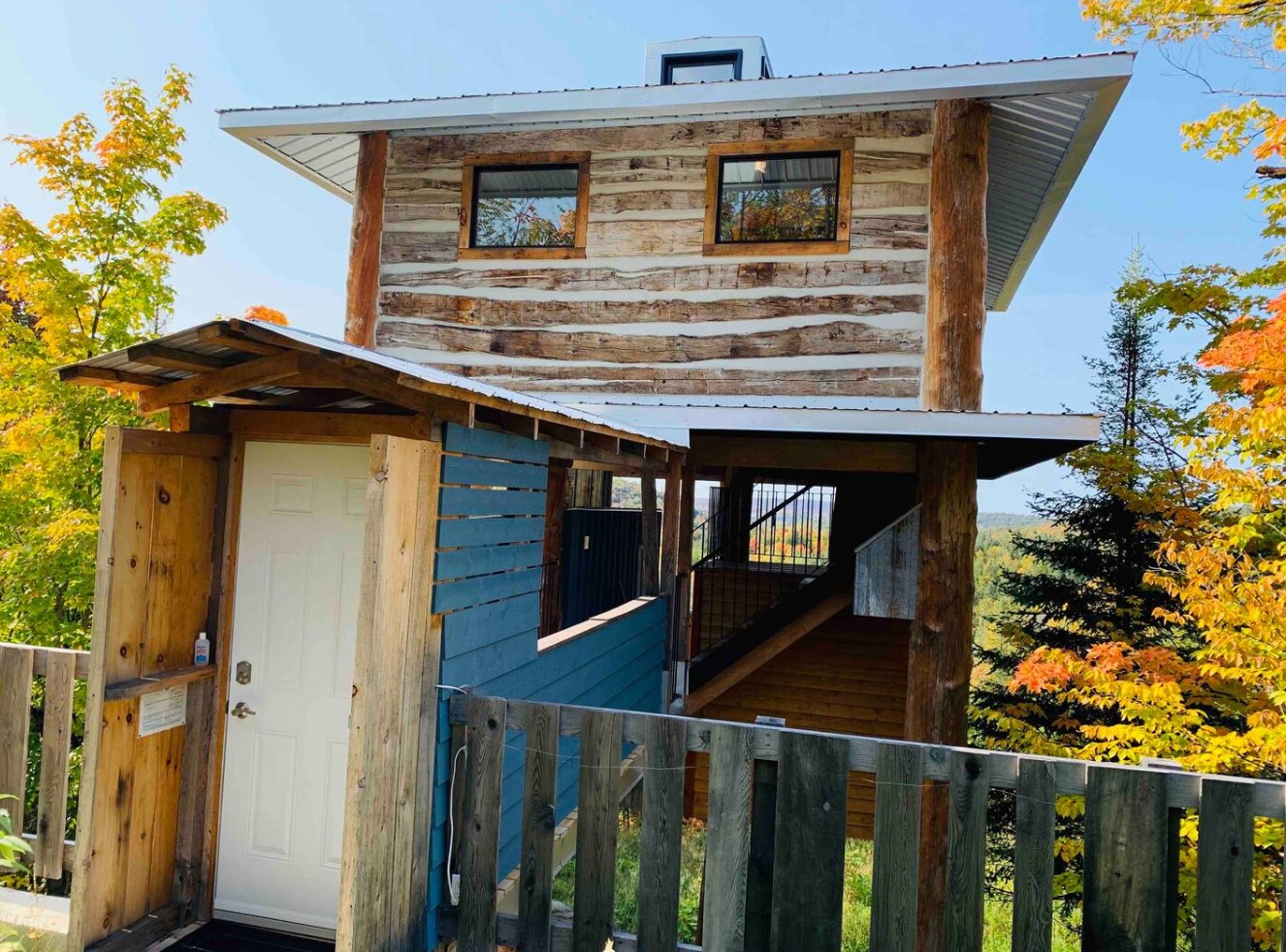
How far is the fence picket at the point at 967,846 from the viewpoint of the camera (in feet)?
9.63

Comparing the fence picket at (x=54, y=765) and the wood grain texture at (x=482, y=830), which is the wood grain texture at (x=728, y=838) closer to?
the wood grain texture at (x=482, y=830)

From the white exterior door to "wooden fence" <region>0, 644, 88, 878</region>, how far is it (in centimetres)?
81

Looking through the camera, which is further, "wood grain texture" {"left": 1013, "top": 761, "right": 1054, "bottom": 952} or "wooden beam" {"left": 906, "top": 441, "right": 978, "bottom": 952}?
"wooden beam" {"left": 906, "top": 441, "right": 978, "bottom": 952}

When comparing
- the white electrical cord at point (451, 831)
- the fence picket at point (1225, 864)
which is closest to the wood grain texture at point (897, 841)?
the fence picket at point (1225, 864)

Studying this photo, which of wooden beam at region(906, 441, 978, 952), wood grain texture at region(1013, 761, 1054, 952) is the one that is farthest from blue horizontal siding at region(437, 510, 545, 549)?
wooden beam at region(906, 441, 978, 952)

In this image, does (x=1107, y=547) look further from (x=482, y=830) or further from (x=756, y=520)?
(x=482, y=830)

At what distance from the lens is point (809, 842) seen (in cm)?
308

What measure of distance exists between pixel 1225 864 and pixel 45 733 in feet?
16.3

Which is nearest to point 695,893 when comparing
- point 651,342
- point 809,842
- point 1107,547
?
point 651,342

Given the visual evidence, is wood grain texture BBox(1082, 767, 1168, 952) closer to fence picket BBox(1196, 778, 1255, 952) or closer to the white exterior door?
fence picket BBox(1196, 778, 1255, 952)

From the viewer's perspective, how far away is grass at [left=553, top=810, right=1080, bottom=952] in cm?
943

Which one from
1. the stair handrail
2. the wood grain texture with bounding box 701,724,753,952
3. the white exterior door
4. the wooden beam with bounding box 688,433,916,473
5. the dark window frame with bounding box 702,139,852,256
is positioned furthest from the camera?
the stair handrail

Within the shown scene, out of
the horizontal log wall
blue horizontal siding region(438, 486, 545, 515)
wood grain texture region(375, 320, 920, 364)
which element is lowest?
the horizontal log wall

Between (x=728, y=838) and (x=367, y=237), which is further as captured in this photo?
(x=367, y=237)
